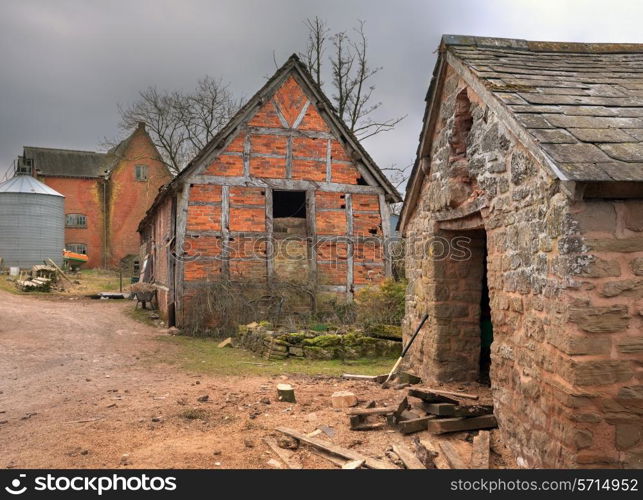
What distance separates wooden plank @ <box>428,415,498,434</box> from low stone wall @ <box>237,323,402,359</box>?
5.36 m

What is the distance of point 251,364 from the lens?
9.53 meters

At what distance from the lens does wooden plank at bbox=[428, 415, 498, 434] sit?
15.8ft

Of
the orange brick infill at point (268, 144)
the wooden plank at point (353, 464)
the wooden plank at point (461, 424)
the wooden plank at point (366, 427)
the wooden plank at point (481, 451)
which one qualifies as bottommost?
the wooden plank at point (366, 427)

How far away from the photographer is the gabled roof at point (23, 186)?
27945 millimetres

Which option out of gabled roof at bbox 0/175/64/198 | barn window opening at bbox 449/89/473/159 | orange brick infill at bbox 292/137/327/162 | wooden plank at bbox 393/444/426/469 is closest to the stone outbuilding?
barn window opening at bbox 449/89/473/159

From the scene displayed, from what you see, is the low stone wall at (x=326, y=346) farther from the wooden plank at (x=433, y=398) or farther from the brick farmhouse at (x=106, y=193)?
the brick farmhouse at (x=106, y=193)

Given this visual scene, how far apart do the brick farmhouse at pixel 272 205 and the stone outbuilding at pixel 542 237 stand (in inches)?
291

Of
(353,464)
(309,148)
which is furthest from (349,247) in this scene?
(353,464)

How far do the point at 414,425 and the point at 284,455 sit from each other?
1339 mm

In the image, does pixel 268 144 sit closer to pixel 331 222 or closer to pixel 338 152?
pixel 338 152

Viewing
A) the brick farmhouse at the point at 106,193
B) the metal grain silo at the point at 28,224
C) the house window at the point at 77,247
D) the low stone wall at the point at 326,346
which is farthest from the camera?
the brick farmhouse at the point at 106,193

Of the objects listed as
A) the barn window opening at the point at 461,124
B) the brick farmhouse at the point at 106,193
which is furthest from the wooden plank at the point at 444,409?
the brick farmhouse at the point at 106,193

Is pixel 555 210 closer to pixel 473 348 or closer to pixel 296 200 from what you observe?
pixel 473 348

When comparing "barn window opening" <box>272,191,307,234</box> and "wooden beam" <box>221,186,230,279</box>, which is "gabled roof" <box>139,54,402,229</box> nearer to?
"wooden beam" <box>221,186,230,279</box>
